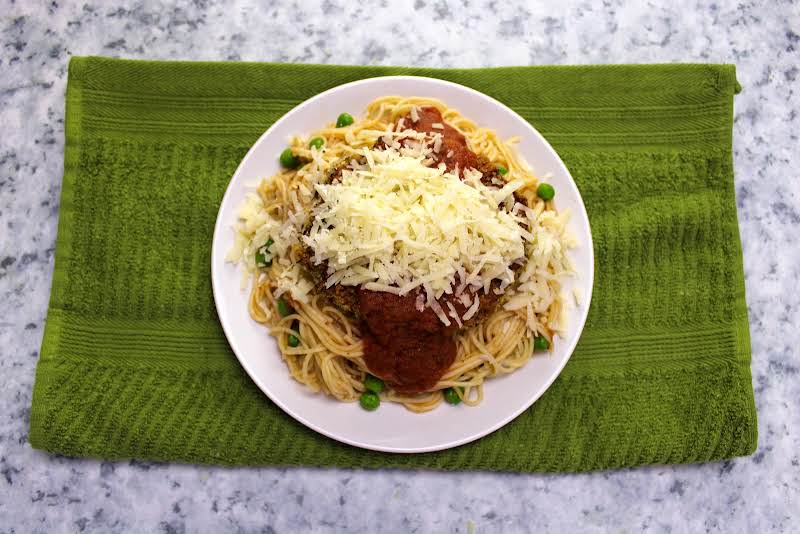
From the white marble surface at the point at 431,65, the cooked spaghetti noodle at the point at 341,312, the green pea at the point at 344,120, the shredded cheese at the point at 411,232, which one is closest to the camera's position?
the shredded cheese at the point at 411,232

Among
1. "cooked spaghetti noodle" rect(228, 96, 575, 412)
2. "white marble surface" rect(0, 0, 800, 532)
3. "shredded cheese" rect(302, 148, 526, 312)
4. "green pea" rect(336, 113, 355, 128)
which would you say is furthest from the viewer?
"white marble surface" rect(0, 0, 800, 532)

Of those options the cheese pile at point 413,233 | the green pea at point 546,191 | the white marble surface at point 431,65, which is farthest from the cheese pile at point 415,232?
the white marble surface at point 431,65

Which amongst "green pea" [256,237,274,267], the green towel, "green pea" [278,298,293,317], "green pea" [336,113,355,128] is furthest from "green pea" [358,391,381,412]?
"green pea" [336,113,355,128]

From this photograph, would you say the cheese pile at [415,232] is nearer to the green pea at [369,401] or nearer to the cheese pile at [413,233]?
the cheese pile at [413,233]

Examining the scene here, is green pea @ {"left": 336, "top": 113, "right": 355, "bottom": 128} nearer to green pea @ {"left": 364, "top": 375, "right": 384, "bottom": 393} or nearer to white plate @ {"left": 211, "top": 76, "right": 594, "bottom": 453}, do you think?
white plate @ {"left": 211, "top": 76, "right": 594, "bottom": 453}

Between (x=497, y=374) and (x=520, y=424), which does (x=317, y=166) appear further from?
(x=520, y=424)

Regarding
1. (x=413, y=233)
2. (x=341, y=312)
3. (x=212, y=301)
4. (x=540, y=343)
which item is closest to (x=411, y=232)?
(x=413, y=233)
